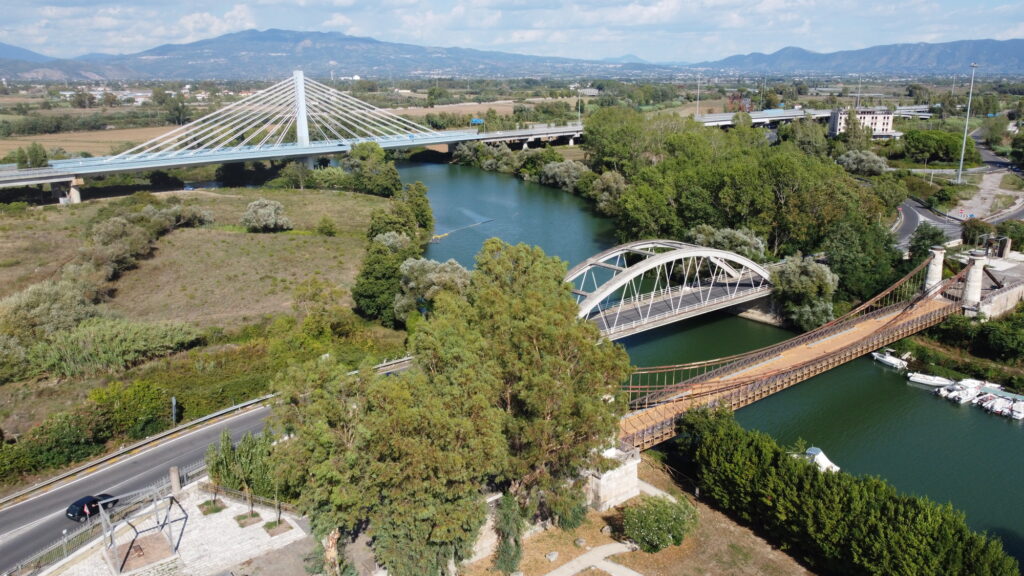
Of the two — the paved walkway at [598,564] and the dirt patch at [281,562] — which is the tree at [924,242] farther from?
the dirt patch at [281,562]

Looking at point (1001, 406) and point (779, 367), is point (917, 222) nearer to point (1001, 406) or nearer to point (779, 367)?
point (1001, 406)

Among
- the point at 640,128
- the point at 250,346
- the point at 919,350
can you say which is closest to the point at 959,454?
the point at 919,350

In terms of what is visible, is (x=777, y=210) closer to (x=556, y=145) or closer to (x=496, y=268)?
(x=496, y=268)

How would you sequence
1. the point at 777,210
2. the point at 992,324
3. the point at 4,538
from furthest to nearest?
the point at 777,210 → the point at 992,324 → the point at 4,538

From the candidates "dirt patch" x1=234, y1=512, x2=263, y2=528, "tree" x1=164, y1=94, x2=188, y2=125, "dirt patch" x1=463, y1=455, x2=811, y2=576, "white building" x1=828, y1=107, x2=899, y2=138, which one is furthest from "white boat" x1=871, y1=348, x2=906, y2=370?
"tree" x1=164, y1=94, x2=188, y2=125

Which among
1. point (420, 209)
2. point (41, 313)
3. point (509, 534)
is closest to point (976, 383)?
point (509, 534)

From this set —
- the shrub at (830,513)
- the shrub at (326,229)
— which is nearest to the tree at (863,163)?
the shrub at (326,229)
